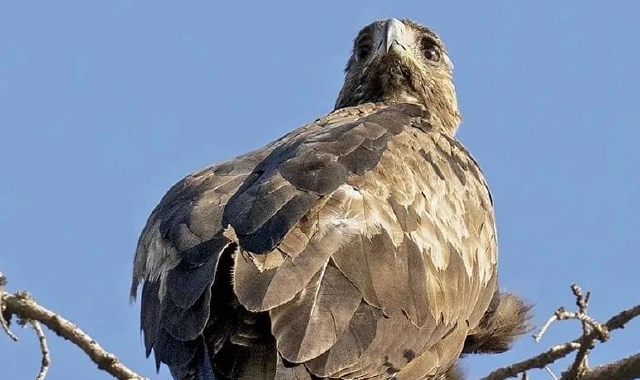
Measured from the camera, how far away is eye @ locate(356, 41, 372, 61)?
9.66 meters

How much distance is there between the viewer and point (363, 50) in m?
9.75

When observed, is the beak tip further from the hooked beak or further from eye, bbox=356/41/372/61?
eye, bbox=356/41/372/61

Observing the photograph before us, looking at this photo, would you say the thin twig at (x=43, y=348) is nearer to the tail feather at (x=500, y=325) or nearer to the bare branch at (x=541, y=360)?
the bare branch at (x=541, y=360)

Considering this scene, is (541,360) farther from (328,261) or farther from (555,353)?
(328,261)

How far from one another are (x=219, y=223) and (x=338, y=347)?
0.88 meters

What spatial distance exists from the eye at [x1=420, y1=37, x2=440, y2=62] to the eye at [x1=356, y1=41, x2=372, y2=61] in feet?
1.42

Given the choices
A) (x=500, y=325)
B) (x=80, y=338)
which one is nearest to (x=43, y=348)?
(x=80, y=338)

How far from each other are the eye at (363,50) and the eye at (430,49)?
43 centimetres

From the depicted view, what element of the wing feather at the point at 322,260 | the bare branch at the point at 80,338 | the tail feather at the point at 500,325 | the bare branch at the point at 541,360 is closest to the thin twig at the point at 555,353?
the bare branch at the point at 541,360

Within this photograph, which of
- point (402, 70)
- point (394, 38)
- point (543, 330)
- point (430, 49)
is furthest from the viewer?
point (430, 49)

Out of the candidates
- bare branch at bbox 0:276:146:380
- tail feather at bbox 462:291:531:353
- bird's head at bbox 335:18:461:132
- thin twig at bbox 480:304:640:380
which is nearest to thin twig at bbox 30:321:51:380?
bare branch at bbox 0:276:146:380

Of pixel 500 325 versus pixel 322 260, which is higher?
pixel 500 325

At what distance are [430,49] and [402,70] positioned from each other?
0.51 m

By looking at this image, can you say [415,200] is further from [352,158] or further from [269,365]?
[269,365]
